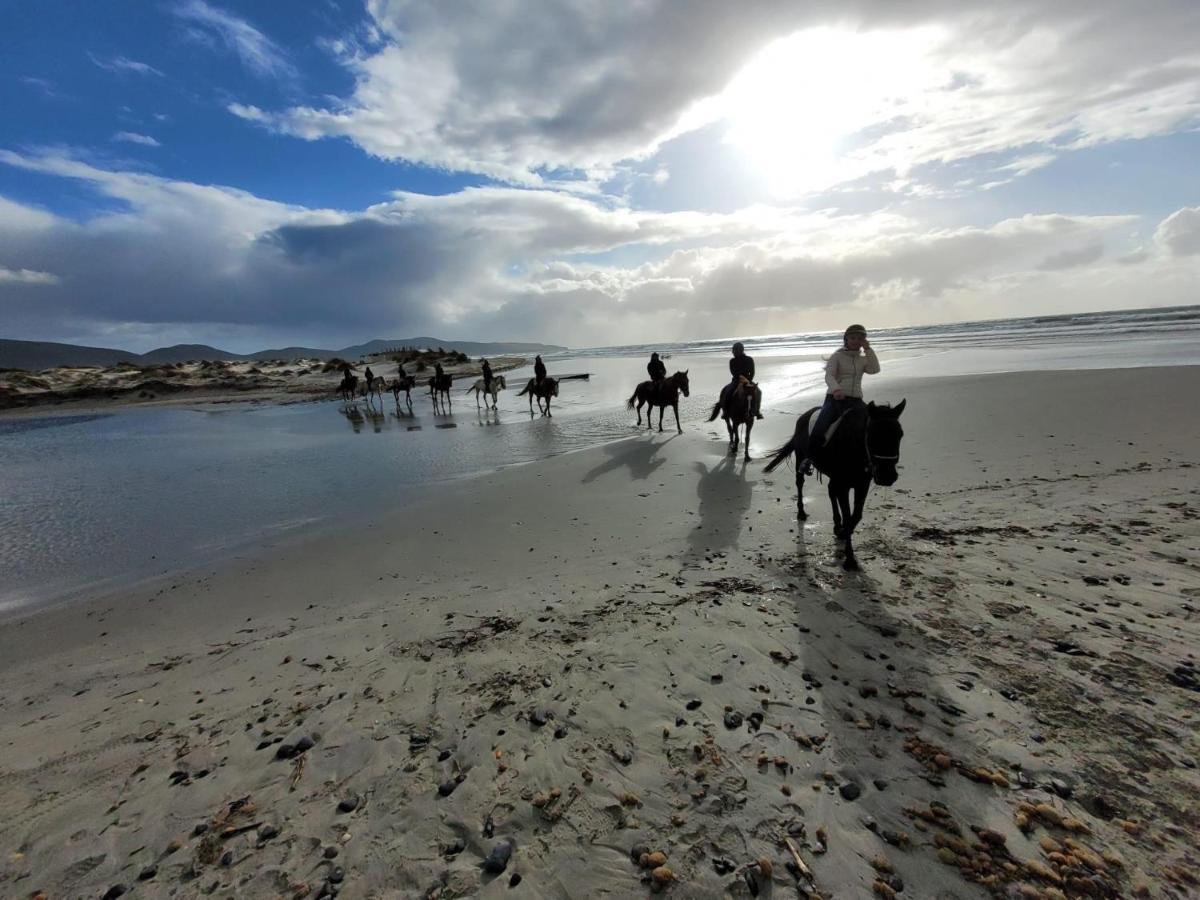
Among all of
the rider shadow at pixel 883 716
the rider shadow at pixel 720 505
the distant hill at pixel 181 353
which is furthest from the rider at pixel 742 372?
the distant hill at pixel 181 353

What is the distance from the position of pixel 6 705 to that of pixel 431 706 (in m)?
3.77

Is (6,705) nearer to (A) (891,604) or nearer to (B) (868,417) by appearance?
(A) (891,604)

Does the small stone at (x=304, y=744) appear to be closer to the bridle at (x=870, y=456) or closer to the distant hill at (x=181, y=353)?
the bridle at (x=870, y=456)

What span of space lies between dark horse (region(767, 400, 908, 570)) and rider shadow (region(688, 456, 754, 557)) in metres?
1.44

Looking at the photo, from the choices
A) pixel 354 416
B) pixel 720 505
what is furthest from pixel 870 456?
pixel 354 416

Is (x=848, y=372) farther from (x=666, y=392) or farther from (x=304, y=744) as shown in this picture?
(x=666, y=392)

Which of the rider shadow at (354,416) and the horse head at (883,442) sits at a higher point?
the horse head at (883,442)

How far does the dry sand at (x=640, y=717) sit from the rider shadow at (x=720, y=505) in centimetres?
12

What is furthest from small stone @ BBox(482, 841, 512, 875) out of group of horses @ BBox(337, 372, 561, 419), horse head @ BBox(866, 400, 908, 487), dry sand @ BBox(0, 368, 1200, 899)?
group of horses @ BBox(337, 372, 561, 419)

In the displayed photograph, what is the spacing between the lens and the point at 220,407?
115 ft

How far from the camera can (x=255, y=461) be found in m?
14.6

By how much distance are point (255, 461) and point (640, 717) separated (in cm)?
1528

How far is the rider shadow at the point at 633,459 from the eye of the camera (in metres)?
11.1

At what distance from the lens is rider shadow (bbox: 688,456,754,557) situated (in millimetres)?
6996
